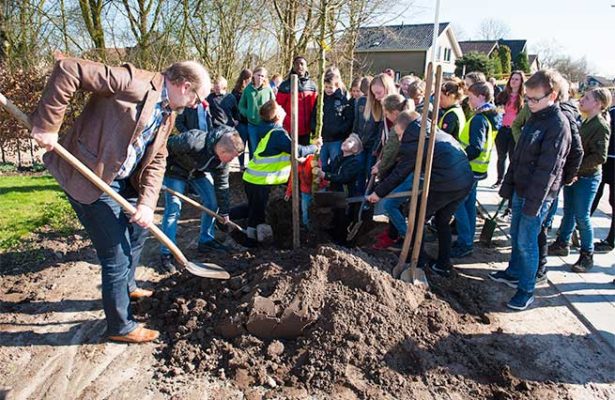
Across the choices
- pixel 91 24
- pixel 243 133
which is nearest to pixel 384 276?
pixel 243 133

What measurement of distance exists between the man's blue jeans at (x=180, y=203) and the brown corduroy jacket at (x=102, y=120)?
162 centimetres

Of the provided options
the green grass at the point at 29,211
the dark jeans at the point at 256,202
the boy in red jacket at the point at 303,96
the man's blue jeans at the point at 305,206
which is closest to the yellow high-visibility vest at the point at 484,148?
the man's blue jeans at the point at 305,206

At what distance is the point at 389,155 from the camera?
5059 millimetres

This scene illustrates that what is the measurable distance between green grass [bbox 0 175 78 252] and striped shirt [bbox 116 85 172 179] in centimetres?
270

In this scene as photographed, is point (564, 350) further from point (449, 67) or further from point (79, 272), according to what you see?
point (449, 67)

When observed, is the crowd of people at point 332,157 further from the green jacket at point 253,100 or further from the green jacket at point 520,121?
the green jacket at point 253,100

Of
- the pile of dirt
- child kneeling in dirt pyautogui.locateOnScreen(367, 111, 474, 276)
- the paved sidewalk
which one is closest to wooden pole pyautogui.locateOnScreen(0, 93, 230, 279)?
the pile of dirt

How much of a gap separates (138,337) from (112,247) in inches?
28.5

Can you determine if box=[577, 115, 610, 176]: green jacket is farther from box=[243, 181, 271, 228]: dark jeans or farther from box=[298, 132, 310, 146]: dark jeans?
box=[298, 132, 310, 146]: dark jeans

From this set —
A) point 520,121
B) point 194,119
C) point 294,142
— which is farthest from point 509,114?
point 194,119

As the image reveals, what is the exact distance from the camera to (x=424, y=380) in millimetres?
3078

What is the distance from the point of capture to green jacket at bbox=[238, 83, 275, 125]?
7.39 metres

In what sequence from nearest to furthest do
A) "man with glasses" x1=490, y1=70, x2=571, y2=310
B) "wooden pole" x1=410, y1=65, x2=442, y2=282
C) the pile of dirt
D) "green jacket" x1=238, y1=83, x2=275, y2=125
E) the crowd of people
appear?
the crowd of people
the pile of dirt
"man with glasses" x1=490, y1=70, x2=571, y2=310
"wooden pole" x1=410, y1=65, x2=442, y2=282
"green jacket" x1=238, y1=83, x2=275, y2=125

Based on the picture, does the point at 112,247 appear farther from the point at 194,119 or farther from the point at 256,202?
the point at 194,119
